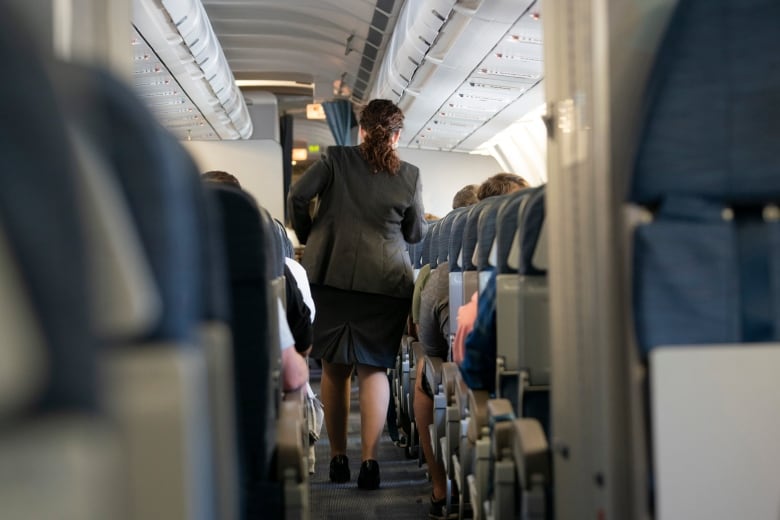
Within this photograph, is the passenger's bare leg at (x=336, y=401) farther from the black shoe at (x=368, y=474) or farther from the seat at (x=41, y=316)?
the seat at (x=41, y=316)

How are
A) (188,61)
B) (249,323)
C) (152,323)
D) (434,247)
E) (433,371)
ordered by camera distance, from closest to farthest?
(152,323), (249,323), (433,371), (434,247), (188,61)

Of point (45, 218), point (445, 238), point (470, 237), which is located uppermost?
point (445, 238)

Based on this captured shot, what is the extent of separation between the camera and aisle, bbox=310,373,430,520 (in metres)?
4.92

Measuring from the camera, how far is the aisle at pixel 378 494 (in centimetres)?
492

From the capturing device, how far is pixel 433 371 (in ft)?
15.7

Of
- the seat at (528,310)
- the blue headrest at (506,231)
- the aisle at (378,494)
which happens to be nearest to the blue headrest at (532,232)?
the seat at (528,310)

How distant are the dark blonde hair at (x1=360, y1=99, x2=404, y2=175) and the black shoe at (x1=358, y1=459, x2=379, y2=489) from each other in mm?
1618

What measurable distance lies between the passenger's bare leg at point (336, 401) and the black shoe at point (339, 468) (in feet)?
0.09

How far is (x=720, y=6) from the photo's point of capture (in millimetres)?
1853

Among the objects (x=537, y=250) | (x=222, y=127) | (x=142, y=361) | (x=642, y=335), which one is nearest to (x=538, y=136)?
(x=222, y=127)

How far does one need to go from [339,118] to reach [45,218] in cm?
1498

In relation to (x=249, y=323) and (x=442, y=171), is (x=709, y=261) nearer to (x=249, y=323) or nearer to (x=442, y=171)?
(x=249, y=323)

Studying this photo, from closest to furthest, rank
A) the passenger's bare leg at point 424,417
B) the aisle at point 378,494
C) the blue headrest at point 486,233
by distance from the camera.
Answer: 1. the blue headrest at point 486,233
2. the aisle at point 378,494
3. the passenger's bare leg at point 424,417

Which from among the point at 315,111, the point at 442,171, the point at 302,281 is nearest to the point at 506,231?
the point at 302,281
